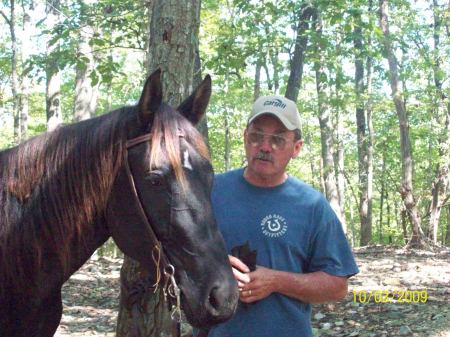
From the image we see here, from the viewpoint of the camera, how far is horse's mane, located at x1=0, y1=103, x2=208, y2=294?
2137 mm

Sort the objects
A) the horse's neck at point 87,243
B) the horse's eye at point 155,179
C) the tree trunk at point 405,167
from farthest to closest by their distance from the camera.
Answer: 1. the tree trunk at point 405,167
2. the horse's neck at point 87,243
3. the horse's eye at point 155,179

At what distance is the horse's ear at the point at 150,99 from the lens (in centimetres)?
206

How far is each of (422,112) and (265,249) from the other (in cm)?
1846

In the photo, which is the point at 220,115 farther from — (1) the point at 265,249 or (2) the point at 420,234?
(1) the point at 265,249

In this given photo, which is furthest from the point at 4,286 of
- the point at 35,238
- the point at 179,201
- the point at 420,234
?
the point at 420,234

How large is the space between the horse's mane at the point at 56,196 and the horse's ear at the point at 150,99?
0.12 ft

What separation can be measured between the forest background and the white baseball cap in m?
2.00

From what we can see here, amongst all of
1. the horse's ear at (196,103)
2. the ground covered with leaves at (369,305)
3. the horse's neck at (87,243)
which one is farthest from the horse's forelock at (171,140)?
the ground covered with leaves at (369,305)

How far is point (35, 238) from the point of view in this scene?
7.00 feet

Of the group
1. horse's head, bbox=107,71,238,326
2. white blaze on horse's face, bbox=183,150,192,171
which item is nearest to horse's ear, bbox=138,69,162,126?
horse's head, bbox=107,71,238,326

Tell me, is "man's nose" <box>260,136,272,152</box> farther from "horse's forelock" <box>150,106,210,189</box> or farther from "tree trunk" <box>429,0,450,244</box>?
"tree trunk" <box>429,0,450,244</box>

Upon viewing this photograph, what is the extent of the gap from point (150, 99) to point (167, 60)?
190cm
